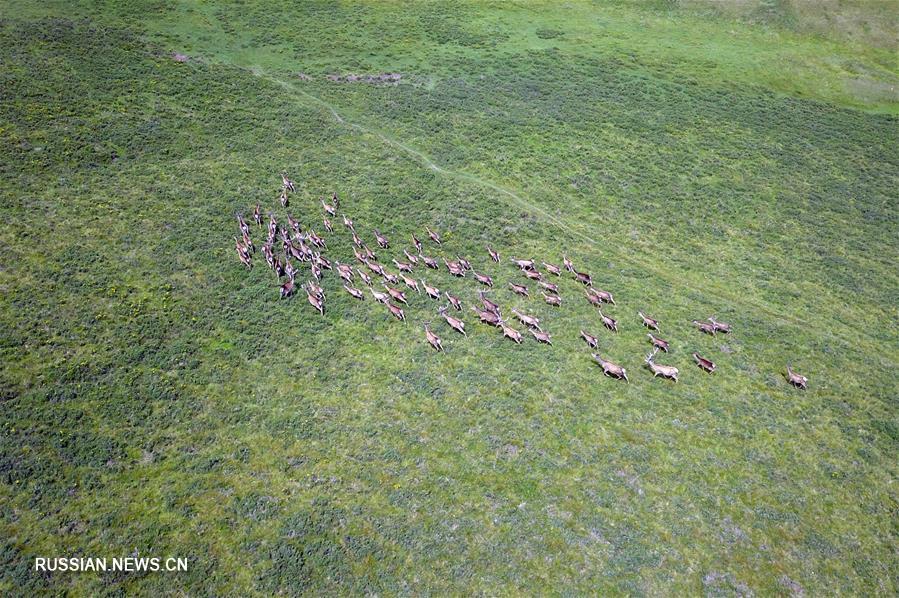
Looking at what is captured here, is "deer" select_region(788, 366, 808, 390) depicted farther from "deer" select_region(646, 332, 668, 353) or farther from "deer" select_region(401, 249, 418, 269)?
"deer" select_region(401, 249, 418, 269)

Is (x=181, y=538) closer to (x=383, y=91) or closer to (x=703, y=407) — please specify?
(x=703, y=407)

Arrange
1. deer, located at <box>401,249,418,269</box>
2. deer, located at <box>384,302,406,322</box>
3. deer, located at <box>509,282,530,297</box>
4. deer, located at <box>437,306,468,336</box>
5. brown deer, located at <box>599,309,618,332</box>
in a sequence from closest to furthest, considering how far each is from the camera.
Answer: deer, located at <box>437,306,468,336</box> → deer, located at <box>384,302,406,322</box> → brown deer, located at <box>599,309,618,332</box> → deer, located at <box>509,282,530,297</box> → deer, located at <box>401,249,418,269</box>

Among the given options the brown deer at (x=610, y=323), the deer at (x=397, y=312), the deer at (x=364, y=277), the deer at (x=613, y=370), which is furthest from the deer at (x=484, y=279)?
the deer at (x=613, y=370)

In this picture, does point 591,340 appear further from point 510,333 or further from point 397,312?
point 397,312

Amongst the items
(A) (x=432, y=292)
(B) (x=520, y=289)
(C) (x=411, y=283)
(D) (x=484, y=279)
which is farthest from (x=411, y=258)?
(B) (x=520, y=289)

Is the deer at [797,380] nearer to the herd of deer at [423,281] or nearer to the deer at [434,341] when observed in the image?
the herd of deer at [423,281]

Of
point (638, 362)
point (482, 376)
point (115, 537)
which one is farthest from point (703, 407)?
point (115, 537)

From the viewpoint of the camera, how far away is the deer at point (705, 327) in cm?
2766

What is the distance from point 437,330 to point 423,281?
3.11 metres

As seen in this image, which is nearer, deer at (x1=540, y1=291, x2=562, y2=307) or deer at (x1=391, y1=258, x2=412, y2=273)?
deer at (x1=540, y1=291, x2=562, y2=307)

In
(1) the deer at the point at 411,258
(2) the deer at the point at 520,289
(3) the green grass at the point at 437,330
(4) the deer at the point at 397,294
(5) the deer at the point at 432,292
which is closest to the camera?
(3) the green grass at the point at 437,330

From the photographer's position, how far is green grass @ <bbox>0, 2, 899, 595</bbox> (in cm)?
1902

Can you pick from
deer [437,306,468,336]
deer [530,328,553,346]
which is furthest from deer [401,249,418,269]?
deer [530,328,553,346]

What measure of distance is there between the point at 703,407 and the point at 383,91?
104 feet
